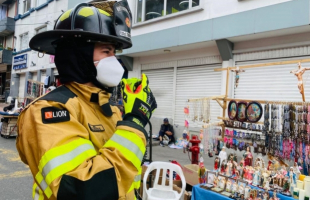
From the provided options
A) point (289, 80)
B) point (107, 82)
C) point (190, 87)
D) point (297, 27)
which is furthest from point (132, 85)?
point (190, 87)

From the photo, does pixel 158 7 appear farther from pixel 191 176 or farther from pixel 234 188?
pixel 234 188

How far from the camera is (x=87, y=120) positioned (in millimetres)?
1353

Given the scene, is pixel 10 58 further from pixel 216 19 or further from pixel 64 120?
pixel 64 120

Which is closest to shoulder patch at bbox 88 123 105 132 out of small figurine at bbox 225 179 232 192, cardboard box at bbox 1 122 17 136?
small figurine at bbox 225 179 232 192

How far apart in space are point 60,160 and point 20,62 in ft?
70.5

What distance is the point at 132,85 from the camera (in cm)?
154

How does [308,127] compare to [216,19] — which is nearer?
[308,127]

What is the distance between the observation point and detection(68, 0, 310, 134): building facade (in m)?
6.19

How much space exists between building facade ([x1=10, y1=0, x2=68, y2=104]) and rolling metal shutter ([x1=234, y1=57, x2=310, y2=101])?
35.8 feet

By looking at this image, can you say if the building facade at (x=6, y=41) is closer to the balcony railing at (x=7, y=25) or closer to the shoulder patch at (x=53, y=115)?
the balcony railing at (x=7, y=25)

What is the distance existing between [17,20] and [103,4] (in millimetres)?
23189

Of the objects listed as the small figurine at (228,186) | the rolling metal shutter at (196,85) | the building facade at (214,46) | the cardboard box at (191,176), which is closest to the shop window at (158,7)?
the building facade at (214,46)

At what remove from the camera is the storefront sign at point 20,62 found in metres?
18.8

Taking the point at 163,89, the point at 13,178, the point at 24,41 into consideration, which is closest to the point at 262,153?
the point at 13,178
